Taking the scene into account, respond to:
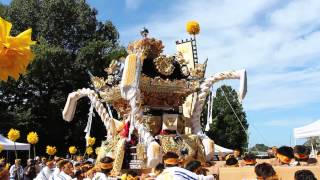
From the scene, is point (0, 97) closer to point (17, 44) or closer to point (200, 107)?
point (200, 107)

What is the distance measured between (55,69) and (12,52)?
33.1 meters

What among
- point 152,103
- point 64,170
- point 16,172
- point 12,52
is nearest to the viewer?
point 12,52

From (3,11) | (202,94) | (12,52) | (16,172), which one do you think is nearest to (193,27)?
(202,94)

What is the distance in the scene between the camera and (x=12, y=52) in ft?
8.20

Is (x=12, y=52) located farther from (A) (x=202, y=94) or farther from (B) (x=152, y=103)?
(A) (x=202, y=94)

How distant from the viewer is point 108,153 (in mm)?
14578

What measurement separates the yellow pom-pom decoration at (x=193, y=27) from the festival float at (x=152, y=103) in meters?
2.11

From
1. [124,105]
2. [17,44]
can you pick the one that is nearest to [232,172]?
[17,44]

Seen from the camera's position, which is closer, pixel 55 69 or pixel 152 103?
pixel 152 103

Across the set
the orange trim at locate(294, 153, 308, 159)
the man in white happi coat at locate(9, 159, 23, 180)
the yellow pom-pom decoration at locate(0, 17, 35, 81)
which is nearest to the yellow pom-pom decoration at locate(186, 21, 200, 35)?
the man in white happi coat at locate(9, 159, 23, 180)

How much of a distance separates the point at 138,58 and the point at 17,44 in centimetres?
1192

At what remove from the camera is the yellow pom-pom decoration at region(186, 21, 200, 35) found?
1762cm

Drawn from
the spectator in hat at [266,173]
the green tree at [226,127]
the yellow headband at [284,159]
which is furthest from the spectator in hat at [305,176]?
the green tree at [226,127]

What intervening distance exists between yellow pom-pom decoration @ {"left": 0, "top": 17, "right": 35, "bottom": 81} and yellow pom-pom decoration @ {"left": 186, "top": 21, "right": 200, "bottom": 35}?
15.3 metres
